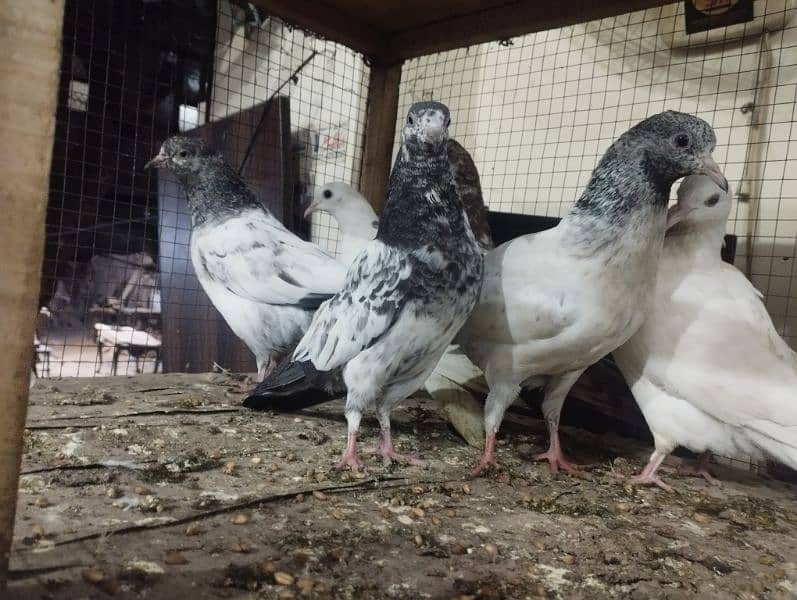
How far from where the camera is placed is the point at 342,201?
2.81m

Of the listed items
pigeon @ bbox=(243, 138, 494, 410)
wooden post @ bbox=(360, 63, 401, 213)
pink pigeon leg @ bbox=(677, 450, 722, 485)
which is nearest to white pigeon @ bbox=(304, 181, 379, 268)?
pigeon @ bbox=(243, 138, 494, 410)

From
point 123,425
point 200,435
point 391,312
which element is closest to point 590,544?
point 391,312

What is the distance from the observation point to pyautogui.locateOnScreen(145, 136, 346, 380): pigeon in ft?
7.54

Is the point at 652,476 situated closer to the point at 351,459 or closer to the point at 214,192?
the point at 351,459

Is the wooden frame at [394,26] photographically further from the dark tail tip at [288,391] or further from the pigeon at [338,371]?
the dark tail tip at [288,391]

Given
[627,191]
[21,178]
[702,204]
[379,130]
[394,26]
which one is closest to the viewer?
[21,178]

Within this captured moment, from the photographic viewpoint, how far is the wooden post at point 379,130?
3.01 meters

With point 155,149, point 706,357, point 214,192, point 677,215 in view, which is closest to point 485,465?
point 706,357

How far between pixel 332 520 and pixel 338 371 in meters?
0.62

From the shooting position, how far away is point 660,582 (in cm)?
112

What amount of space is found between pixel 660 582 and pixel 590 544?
175 millimetres

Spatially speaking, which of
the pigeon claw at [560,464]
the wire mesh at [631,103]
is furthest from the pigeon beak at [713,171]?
the wire mesh at [631,103]

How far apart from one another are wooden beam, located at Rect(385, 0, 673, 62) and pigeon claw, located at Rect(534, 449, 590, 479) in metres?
1.73

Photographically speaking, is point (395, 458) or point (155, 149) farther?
point (155, 149)
